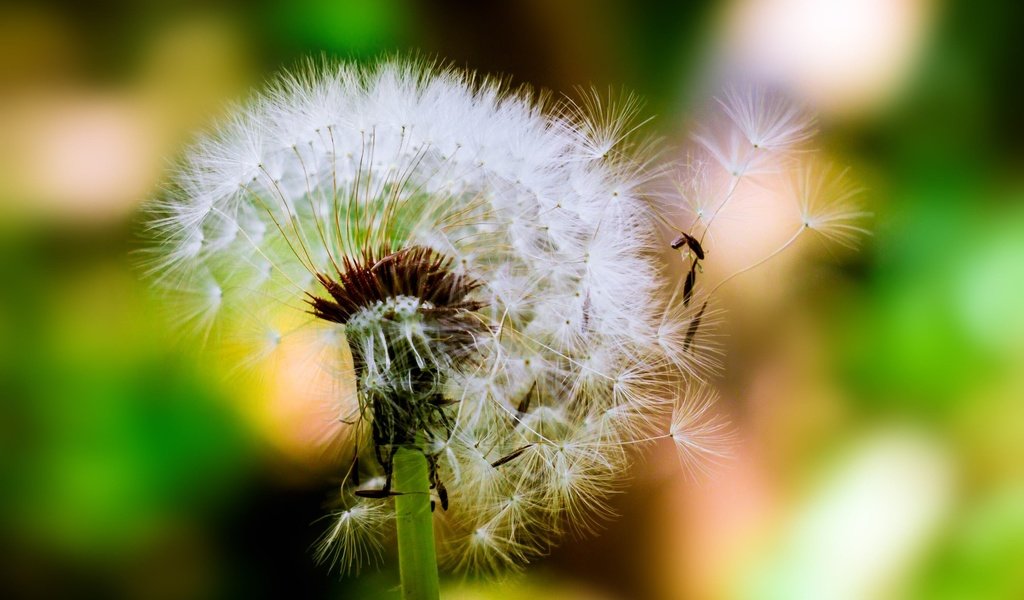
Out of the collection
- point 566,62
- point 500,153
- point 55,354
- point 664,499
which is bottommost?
point 664,499

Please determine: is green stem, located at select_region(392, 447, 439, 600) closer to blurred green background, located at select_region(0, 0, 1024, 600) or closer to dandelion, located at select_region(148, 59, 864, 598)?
dandelion, located at select_region(148, 59, 864, 598)

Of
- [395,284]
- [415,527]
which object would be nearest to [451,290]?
[395,284]

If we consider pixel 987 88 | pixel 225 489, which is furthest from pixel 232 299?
pixel 987 88

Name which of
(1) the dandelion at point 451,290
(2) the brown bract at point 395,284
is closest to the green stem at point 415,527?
(1) the dandelion at point 451,290

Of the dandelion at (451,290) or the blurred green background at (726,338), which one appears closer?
the dandelion at (451,290)

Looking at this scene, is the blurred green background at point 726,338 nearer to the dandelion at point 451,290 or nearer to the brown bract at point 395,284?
the dandelion at point 451,290

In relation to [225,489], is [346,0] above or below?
above

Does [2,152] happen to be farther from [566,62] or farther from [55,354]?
[566,62]

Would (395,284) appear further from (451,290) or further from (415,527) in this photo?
(415,527)
